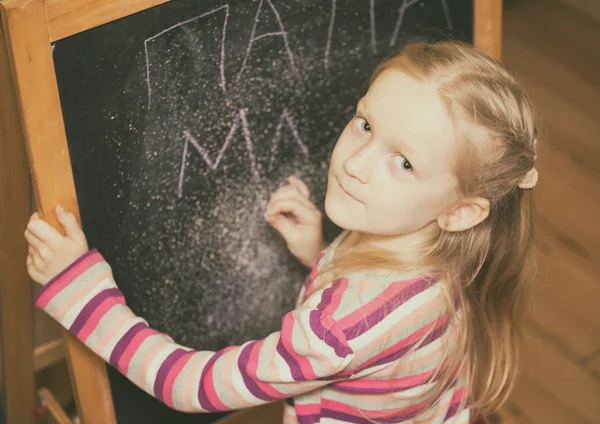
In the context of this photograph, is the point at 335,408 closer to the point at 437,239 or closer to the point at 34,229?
the point at 437,239

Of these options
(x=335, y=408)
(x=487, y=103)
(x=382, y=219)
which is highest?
(x=487, y=103)

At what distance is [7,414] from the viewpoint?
134cm

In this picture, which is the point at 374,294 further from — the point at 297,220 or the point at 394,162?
the point at 297,220

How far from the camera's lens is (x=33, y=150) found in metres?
0.96

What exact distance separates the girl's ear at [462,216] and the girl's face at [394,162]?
1 centimetres

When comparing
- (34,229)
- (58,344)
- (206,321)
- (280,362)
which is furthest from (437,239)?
(58,344)

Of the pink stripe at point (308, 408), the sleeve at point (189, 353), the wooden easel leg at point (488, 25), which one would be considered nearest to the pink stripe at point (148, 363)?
the sleeve at point (189, 353)

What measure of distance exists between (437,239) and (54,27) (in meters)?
0.53

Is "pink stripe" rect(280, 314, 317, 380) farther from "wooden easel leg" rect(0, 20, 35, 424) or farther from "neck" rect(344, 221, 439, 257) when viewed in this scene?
"wooden easel leg" rect(0, 20, 35, 424)

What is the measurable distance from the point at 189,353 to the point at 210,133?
0.29 metres

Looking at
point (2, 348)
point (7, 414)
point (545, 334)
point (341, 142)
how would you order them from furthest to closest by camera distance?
point (545, 334) < point (7, 414) < point (2, 348) < point (341, 142)

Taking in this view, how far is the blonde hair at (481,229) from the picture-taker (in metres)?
0.98

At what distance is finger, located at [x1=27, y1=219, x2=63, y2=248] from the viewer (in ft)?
3.29

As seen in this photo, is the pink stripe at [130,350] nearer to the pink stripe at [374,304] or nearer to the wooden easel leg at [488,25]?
the pink stripe at [374,304]
